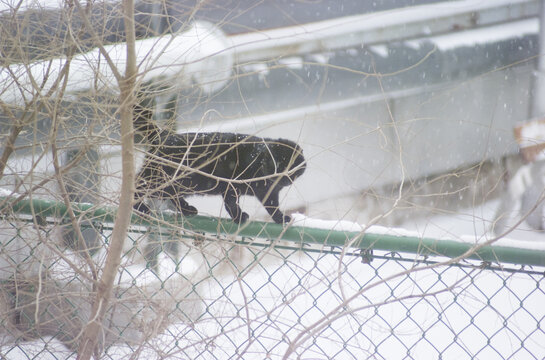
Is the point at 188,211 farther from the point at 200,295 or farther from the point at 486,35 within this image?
the point at 486,35

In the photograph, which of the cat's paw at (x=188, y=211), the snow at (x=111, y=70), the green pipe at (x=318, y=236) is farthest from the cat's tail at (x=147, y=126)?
the cat's paw at (x=188, y=211)

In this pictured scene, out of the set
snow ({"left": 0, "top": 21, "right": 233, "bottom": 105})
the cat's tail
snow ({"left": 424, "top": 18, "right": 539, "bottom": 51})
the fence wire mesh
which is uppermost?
snow ({"left": 0, "top": 21, "right": 233, "bottom": 105})

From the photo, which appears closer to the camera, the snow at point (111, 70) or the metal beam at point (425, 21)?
the snow at point (111, 70)

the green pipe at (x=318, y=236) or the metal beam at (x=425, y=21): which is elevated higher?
the green pipe at (x=318, y=236)

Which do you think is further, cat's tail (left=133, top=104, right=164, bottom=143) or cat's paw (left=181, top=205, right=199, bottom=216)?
cat's paw (left=181, top=205, right=199, bottom=216)

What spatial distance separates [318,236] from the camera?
1.60 m

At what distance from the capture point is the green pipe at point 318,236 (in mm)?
1472

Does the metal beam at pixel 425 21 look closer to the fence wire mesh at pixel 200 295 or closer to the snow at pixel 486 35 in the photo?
the snow at pixel 486 35

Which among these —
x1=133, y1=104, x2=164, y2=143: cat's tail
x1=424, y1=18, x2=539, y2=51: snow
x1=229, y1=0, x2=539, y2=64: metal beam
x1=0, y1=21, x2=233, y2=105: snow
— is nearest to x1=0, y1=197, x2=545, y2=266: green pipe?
x1=133, y1=104, x2=164, y2=143: cat's tail

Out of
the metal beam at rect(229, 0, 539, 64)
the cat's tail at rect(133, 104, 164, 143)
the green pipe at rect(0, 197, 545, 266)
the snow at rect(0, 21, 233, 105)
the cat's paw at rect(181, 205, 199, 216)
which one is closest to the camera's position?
the snow at rect(0, 21, 233, 105)

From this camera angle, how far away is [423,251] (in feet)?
4.90

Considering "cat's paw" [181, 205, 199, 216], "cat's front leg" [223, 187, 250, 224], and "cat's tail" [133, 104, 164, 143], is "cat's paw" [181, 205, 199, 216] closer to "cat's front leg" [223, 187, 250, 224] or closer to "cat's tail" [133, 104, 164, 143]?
"cat's front leg" [223, 187, 250, 224]

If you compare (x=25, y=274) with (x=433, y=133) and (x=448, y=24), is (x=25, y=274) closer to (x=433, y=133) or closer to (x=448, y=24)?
(x=433, y=133)

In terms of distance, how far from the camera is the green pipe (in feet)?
4.83
